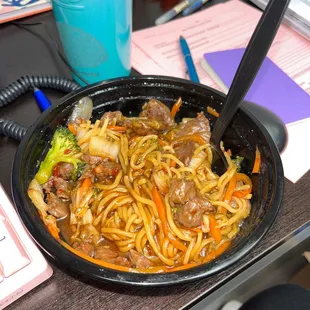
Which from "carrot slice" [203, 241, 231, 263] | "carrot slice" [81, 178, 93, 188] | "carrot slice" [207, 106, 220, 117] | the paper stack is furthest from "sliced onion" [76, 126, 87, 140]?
the paper stack

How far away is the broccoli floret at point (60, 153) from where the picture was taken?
927 millimetres

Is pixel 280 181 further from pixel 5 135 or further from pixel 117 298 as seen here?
pixel 5 135

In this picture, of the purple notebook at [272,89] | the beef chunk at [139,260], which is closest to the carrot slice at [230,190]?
the beef chunk at [139,260]

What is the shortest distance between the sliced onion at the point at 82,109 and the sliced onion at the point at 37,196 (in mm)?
195

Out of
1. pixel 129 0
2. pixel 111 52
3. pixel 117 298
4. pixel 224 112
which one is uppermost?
pixel 129 0

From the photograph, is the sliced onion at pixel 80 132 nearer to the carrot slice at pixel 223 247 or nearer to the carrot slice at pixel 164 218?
the carrot slice at pixel 164 218

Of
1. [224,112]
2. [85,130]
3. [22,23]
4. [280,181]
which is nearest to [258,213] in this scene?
[280,181]

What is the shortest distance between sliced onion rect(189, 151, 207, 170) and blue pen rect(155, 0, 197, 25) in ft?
2.56

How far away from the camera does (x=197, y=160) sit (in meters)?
0.99

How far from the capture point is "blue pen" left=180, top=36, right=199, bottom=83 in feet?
4.20

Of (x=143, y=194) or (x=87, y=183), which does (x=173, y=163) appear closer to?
(x=143, y=194)

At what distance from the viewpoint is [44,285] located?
0.82 meters

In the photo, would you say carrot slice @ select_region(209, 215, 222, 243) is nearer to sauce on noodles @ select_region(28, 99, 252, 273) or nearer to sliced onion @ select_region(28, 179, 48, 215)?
sauce on noodles @ select_region(28, 99, 252, 273)

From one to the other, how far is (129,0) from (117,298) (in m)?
0.76
